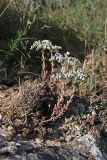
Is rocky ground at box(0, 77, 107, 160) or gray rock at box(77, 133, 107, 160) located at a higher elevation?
rocky ground at box(0, 77, 107, 160)

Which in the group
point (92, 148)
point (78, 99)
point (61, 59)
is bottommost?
point (92, 148)

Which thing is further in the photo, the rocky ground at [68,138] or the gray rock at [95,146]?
the gray rock at [95,146]

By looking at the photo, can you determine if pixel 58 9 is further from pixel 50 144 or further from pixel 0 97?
pixel 50 144

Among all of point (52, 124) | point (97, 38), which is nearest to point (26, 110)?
point (52, 124)

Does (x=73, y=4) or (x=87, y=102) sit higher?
(x=73, y=4)

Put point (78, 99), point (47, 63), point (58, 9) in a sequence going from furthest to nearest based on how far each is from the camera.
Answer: point (58, 9), point (47, 63), point (78, 99)

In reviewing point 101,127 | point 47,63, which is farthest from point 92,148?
point 47,63

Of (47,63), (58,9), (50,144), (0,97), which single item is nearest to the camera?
(50,144)

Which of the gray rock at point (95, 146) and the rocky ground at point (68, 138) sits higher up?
the rocky ground at point (68, 138)

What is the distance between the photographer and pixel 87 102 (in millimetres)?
4254

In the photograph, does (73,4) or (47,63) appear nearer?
(47,63)

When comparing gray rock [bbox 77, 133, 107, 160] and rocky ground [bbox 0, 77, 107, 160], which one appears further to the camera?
gray rock [bbox 77, 133, 107, 160]

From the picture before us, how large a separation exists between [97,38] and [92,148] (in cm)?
189

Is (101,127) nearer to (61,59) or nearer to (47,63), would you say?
(61,59)
